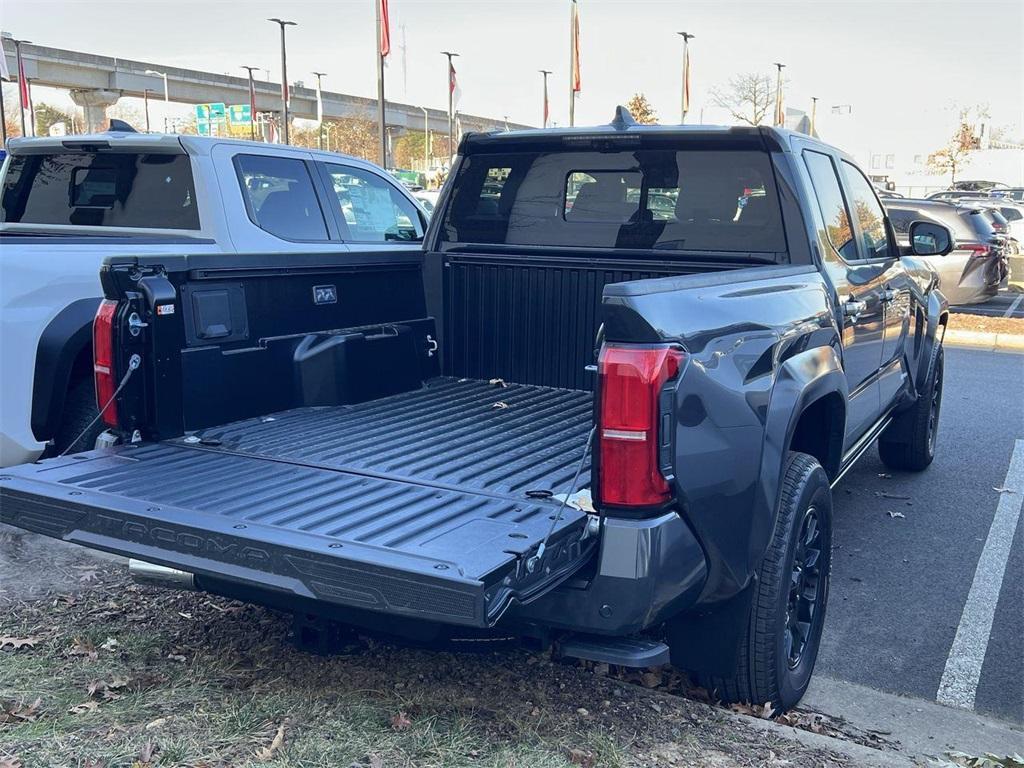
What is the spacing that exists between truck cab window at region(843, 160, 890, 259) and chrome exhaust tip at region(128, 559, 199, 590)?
358 centimetres

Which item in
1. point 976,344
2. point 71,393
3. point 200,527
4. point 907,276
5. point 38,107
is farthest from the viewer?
point 38,107

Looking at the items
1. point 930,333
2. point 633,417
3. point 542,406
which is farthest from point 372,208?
point 633,417

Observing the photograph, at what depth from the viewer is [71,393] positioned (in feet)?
16.9

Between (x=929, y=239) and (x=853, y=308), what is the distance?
Answer: 1917 millimetres

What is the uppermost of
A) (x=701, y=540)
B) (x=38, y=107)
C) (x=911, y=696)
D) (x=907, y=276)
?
(x=38, y=107)

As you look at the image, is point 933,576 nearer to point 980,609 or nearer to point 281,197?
point 980,609

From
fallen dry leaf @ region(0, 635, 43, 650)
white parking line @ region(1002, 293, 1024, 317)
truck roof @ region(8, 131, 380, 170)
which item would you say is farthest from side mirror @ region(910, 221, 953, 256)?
white parking line @ region(1002, 293, 1024, 317)

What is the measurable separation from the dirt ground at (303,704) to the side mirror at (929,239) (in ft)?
11.1

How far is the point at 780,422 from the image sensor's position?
3.26 meters

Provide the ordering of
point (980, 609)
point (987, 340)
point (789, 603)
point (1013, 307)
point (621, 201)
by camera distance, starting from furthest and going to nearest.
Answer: point (1013, 307) < point (987, 340) < point (621, 201) < point (980, 609) < point (789, 603)

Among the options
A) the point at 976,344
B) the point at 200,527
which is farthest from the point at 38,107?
the point at 200,527

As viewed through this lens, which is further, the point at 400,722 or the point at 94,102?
the point at 94,102

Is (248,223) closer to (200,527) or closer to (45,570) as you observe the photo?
(45,570)

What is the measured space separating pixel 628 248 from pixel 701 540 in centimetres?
214
